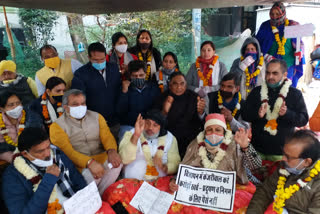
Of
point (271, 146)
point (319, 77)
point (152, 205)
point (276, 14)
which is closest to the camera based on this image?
point (152, 205)

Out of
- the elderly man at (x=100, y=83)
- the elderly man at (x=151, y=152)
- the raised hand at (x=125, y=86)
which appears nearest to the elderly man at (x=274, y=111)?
the elderly man at (x=151, y=152)

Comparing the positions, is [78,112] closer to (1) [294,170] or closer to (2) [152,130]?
(2) [152,130]

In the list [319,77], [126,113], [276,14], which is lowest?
[319,77]

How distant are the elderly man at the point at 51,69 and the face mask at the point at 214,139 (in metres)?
2.67

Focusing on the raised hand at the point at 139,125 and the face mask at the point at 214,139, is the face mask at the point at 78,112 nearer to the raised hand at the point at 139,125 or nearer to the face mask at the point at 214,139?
the raised hand at the point at 139,125

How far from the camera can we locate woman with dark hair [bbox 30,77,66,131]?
3.62m

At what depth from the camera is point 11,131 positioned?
134 inches

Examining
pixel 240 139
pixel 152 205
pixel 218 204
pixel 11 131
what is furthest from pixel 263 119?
pixel 11 131

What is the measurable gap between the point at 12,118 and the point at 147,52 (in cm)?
264

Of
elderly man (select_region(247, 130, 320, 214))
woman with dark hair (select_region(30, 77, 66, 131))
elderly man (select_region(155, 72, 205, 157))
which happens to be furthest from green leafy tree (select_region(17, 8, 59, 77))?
elderly man (select_region(247, 130, 320, 214))

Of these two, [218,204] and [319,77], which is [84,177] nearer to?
[218,204]

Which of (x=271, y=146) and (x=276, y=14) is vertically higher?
(x=276, y=14)

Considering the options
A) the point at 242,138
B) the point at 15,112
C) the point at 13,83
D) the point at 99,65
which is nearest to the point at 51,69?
the point at 13,83

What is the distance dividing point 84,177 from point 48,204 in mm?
635
